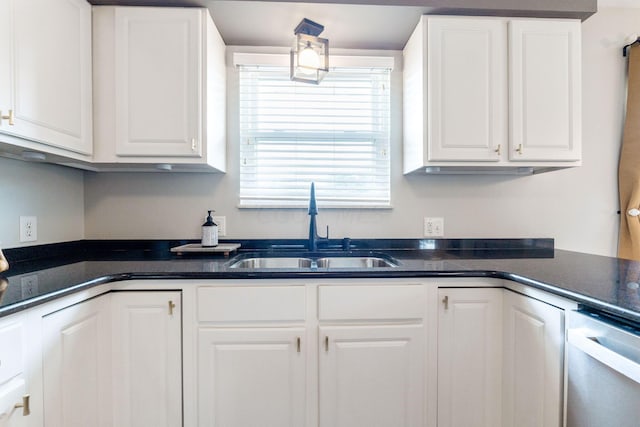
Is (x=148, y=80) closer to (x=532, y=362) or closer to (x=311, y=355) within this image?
(x=311, y=355)

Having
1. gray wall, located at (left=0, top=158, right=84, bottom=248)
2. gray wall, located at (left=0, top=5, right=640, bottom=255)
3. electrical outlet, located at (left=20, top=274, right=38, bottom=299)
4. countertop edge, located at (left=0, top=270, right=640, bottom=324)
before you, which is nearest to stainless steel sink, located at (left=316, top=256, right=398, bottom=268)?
gray wall, located at (left=0, top=5, right=640, bottom=255)

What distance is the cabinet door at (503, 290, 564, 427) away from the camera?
1089 mm

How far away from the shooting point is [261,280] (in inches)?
51.5

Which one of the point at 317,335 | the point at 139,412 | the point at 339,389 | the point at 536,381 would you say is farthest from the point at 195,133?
the point at 536,381

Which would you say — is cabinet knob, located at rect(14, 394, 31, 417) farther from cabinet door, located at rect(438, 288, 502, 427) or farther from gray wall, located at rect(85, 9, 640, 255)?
cabinet door, located at rect(438, 288, 502, 427)

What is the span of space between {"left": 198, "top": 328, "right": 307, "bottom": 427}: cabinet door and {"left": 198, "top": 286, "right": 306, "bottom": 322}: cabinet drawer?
54 millimetres

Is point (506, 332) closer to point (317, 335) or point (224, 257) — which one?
point (317, 335)

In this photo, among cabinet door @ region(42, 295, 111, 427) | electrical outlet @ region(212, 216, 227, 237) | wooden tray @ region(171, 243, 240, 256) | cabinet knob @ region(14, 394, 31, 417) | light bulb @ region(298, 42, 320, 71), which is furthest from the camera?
electrical outlet @ region(212, 216, 227, 237)

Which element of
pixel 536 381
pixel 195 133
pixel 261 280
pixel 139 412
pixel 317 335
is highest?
pixel 195 133

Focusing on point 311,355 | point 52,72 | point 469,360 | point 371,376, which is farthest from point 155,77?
point 469,360

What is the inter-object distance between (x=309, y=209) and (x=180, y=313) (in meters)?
0.85

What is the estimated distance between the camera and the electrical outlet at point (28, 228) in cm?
149

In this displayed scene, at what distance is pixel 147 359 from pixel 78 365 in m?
0.23

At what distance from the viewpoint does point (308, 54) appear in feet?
5.07
